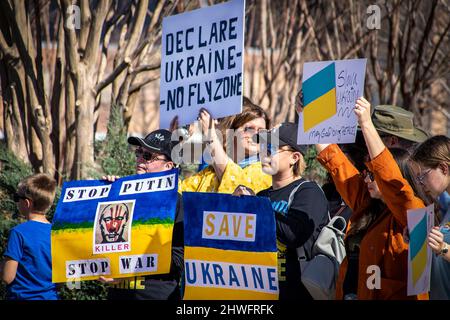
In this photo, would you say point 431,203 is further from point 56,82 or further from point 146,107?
point 146,107

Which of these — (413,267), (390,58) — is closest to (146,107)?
(390,58)

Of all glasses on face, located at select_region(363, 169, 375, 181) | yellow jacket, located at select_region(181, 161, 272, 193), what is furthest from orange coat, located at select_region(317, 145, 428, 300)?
yellow jacket, located at select_region(181, 161, 272, 193)

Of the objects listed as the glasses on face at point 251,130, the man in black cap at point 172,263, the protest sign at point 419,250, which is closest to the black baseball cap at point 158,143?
the man in black cap at point 172,263

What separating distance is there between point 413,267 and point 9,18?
527 cm

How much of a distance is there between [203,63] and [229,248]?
4.24 feet

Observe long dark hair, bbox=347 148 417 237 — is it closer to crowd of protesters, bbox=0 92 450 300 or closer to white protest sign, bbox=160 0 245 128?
crowd of protesters, bbox=0 92 450 300

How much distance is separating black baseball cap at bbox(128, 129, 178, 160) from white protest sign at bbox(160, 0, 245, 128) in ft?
0.29

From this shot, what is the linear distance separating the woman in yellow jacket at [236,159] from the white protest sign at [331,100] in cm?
57

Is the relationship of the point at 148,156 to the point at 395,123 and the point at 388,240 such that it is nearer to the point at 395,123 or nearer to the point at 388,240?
the point at 395,123

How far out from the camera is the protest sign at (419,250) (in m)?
4.93

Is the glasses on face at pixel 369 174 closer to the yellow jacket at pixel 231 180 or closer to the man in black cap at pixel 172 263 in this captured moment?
the yellow jacket at pixel 231 180

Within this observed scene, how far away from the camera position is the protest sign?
4.93m

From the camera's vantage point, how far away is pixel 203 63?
249 inches

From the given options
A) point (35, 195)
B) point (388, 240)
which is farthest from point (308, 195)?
point (35, 195)
